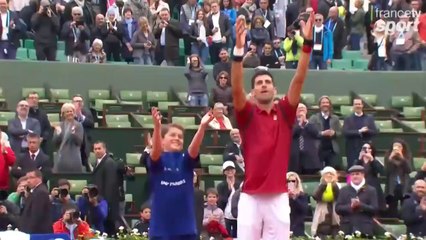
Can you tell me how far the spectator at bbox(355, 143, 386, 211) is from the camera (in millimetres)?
22312

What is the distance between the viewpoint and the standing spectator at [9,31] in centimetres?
2753

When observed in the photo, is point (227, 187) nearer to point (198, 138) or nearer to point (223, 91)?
point (223, 91)

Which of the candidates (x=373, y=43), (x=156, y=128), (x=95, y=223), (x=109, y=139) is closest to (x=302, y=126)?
(x=109, y=139)

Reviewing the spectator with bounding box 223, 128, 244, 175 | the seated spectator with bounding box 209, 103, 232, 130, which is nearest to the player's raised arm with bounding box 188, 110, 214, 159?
the spectator with bounding box 223, 128, 244, 175

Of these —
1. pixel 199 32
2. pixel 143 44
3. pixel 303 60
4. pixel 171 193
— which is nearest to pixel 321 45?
pixel 199 32

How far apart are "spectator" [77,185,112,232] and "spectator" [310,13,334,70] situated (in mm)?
8641

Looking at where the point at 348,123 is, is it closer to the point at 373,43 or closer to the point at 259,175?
the point at 373,43

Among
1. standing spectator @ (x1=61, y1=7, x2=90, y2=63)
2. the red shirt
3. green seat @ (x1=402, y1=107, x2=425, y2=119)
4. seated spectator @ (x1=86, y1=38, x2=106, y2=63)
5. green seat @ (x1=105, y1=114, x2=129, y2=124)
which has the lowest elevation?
the red shirt

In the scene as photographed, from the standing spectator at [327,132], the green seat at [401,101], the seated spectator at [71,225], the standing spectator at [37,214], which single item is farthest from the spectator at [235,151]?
the green seat at [401,101]

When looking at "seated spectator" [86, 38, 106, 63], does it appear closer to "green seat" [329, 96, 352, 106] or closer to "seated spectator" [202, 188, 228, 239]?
"green seat" [329, 96, 352, 106]

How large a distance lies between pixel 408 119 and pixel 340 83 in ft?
6.92

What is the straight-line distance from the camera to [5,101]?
27.1 meters

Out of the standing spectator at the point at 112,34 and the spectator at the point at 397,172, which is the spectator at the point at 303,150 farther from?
the standing spectator at the point at 112,34

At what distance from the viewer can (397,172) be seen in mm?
23031
